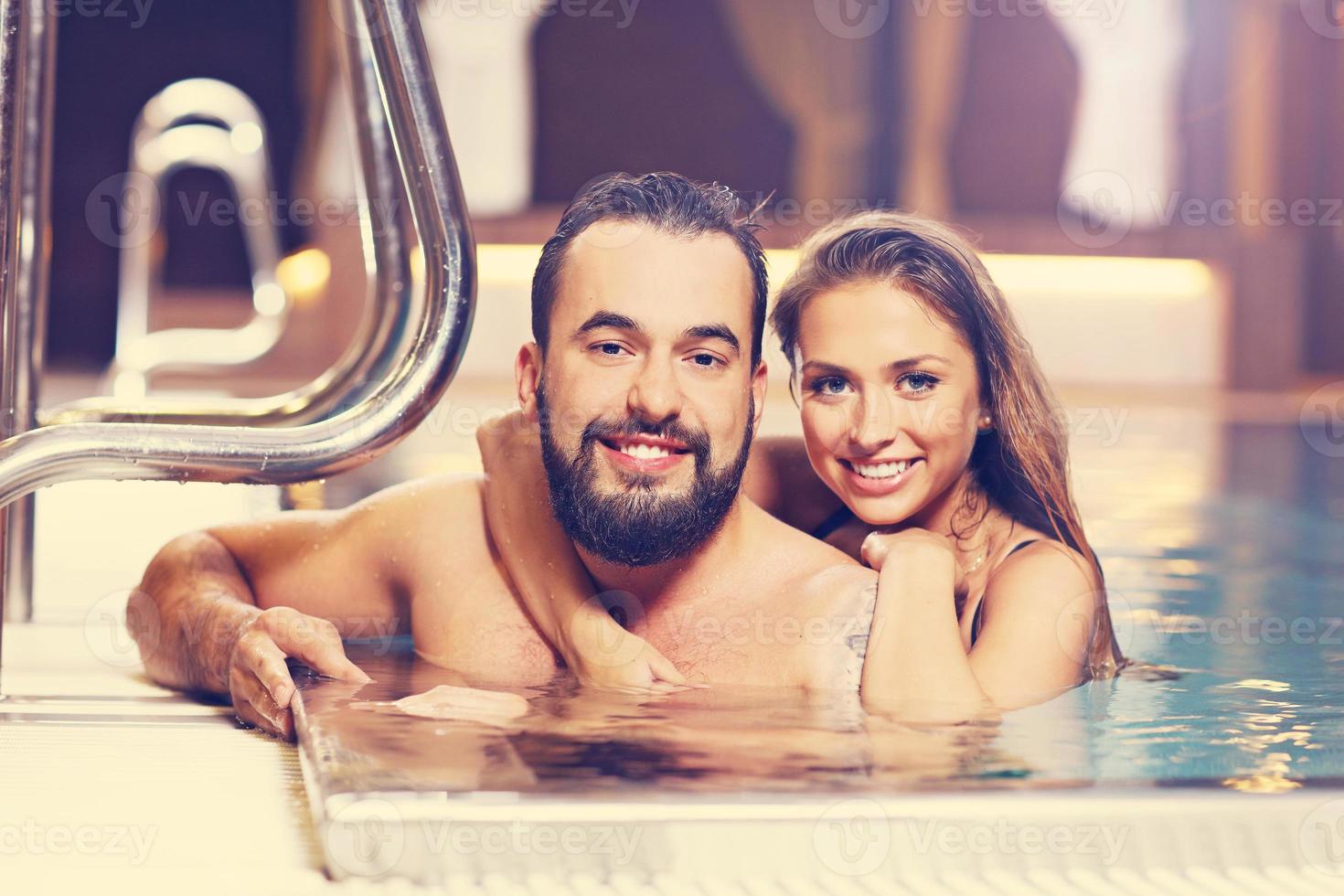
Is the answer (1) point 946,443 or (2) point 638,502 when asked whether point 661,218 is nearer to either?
(2) point 638,502

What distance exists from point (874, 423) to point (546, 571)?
45 centimetres

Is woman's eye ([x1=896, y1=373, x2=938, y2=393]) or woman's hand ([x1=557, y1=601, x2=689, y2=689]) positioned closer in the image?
woman's hand ([x1=557, y1=601, x2=689, y2=689])

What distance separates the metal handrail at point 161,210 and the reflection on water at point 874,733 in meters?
2.76

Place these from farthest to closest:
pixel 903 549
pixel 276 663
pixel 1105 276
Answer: pixel 1105 276 → pixel 903 549 → pixel 276 663

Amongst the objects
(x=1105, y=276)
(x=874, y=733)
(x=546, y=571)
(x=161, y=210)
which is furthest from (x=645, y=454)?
(x=1105, y=276)

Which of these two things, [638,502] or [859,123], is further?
[859,123]

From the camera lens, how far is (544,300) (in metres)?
1.76

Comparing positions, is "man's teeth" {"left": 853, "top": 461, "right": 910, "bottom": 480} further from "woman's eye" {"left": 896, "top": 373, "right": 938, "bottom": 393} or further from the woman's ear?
the woman's ear

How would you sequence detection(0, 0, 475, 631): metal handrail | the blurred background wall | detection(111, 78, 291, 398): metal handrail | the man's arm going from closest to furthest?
detection(0, 0, 475, 631): metal handrail
the man's arm
detection(111, 78, 291, 398): metal handrail
the blurred background wall

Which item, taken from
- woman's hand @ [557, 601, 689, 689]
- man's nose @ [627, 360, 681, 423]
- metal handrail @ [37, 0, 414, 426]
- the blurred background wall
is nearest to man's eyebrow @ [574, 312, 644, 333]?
man's nose @ [627, 360, 681, 423]

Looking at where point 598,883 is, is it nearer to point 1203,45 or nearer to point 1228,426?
point 1228,426

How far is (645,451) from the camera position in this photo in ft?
5.42

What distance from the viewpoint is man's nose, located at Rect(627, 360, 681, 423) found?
1.60m

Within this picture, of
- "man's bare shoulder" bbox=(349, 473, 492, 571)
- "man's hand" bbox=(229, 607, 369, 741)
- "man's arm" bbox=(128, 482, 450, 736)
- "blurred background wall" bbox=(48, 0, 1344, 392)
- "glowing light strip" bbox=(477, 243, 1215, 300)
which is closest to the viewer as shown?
"man's hand" bbox=(229, 607, 369, 741)
